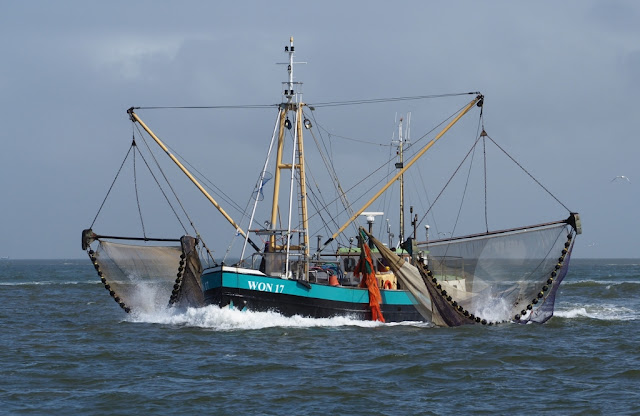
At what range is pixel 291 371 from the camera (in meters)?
21.8

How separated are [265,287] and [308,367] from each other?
7.52 metres

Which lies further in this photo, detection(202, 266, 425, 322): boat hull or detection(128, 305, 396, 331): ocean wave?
detection(128, 305, 396, 331): ocean wave

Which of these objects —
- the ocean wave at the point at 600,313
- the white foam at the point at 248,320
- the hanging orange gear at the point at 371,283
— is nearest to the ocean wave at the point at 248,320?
the white foam at the point at 248,320

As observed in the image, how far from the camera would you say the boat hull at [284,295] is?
29.3 m

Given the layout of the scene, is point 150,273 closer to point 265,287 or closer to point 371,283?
point 265,287

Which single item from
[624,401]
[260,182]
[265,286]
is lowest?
[624,401]

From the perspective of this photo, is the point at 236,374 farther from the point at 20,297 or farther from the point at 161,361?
the point at 20,297

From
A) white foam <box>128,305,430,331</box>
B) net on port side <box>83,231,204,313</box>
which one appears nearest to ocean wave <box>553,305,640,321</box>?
white foam <box>128,305,430,331</box>

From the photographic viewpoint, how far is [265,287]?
29594mm

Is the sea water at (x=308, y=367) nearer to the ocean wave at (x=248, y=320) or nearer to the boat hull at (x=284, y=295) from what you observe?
the ocean wave at (x=248, y=320)

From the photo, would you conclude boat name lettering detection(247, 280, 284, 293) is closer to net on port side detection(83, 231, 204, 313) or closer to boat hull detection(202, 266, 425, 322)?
boat hull detection(202, 266, 425, 322)

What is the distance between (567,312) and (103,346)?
73.5 ft

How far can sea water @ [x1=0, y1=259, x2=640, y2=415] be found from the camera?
1823 centimetres

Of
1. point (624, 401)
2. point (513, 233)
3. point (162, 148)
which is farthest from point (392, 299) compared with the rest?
point (624, 401)
